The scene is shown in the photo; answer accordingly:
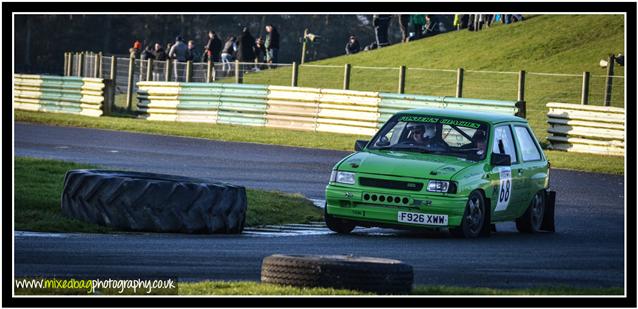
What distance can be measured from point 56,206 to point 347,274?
6.29 metres

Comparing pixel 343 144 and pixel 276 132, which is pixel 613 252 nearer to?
pixel 343 144

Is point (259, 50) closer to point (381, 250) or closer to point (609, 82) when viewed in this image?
point (609, 82)

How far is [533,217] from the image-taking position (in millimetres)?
14836

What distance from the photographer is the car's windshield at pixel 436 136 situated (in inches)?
557

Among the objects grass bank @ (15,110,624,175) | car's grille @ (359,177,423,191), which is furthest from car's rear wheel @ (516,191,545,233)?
grass bank @ (15,110,624,175)

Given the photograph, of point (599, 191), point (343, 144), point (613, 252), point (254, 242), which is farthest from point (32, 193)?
point (343, 144)

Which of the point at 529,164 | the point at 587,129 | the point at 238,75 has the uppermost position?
the point at 238,75

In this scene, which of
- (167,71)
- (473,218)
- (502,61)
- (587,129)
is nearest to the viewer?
(473,218)

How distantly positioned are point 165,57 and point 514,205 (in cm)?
3164

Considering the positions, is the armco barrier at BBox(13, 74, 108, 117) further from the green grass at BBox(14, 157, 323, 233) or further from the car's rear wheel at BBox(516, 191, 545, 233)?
the car's rear wheel at BBox(516, 191, 545, 233)

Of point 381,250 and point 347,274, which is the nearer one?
point 347,274

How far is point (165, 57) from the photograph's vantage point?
4494 centimetres

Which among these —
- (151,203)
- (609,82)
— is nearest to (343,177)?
(151,203)

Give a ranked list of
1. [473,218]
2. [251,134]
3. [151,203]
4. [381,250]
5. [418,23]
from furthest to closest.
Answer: [418,23], [251,134], [473,218], [151,203], [381,250]
